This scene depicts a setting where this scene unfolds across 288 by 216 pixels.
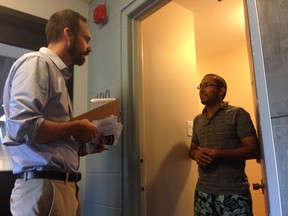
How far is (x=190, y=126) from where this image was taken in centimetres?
202

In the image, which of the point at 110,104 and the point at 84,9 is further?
the point at 84,9

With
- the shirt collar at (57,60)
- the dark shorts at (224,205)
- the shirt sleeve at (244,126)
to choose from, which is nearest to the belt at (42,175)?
the shirt collar at (57,60)

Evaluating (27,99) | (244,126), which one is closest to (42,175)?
(27,99)

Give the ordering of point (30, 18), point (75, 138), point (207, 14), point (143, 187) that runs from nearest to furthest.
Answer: point (75, 138), point (143, 187), point (30, 18), point (207, 14)

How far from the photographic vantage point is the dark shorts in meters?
1.47

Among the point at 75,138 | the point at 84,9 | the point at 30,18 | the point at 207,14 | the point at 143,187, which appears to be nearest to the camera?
the point at 75,138

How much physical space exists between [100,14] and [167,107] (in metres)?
0.80

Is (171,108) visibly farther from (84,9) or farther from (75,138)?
(84,9)

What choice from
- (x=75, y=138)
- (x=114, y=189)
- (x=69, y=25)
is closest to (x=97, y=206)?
(x=114, y=189)

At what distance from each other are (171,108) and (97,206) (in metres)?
0.81

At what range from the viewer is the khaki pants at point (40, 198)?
3.27 feet

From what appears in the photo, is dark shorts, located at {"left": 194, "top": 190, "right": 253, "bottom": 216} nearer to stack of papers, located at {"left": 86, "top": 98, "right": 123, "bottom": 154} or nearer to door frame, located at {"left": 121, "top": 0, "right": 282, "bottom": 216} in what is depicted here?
door frame, located at {"left": 121, "top": 0, "right": 282, "bottom": 216}

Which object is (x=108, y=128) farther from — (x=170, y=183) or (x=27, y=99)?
(x=170, y=183)

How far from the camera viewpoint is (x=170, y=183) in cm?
177
